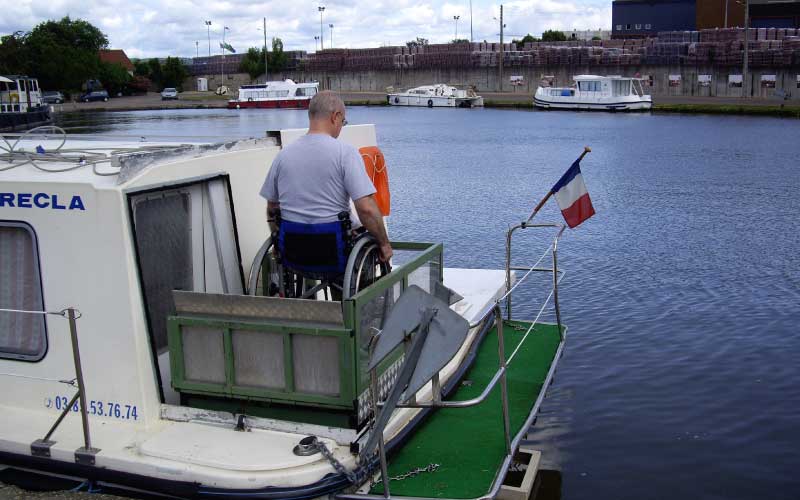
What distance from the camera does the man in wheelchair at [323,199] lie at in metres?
4.87

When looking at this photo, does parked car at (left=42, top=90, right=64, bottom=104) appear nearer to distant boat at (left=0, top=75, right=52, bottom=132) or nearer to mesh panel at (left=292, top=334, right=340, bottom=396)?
distant boat at (left=0, top=75, right=52, bottom=132)

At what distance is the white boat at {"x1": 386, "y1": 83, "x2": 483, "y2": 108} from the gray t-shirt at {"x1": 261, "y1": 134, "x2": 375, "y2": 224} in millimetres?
76495

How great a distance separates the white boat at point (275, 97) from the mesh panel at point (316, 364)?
84191 millimetres

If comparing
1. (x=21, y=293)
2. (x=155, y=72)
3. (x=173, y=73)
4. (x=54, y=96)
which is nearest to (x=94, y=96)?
(x=54, y=96)

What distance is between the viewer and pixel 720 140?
40312mm

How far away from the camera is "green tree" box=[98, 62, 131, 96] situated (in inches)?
4363

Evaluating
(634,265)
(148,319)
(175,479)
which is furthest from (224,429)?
(634,265)

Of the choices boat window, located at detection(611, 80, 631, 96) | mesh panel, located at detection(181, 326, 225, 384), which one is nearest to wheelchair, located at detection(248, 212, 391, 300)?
mesh panel, located at detection(181, 326, 225, 384)

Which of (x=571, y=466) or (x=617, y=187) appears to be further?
(x=617, y=187)

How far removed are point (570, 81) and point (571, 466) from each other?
267 ft

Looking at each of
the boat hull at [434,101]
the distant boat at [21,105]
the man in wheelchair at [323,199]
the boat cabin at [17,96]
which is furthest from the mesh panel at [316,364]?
the boat hull at [434,101]

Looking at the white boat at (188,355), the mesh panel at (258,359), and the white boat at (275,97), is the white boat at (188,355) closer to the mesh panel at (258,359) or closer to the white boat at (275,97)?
the mesh panel at (258,359)

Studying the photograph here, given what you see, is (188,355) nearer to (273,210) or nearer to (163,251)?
(163,251)

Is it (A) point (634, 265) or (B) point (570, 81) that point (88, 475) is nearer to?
(A) point (634, 265)
